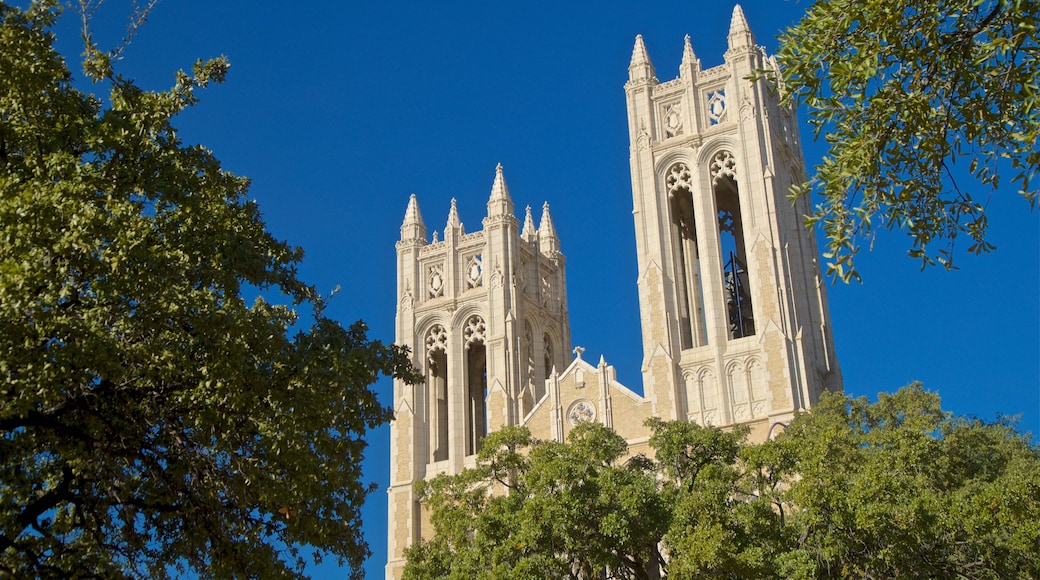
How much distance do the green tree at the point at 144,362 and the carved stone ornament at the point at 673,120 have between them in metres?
29.7

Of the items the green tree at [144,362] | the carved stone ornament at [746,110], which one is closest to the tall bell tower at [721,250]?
the carved stone ornament at [746,110]

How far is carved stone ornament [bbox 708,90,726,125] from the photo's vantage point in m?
43.5

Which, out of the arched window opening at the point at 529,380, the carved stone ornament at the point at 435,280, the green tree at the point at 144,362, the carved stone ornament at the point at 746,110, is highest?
the carved stone ornament at the point at 746,110

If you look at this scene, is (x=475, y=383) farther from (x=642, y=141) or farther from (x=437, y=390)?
(x=642, y=141)

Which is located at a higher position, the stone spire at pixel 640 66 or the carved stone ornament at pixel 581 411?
the stone spire at pixel 640 66

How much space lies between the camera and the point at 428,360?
1895 inches

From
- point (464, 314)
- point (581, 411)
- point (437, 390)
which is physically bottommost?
point (581, 411)

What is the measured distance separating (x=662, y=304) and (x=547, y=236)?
14.6 meters

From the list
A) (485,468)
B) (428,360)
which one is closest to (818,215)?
(485,468)

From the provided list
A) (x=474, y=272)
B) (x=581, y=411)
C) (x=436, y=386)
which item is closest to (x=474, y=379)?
(x=436, y=386)

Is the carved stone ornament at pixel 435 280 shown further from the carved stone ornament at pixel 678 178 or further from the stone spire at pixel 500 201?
the carved stone ornament at pixel 678 178

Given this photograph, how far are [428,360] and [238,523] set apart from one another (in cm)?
3359

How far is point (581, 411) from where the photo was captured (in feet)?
137

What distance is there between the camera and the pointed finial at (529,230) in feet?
175
